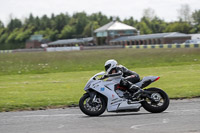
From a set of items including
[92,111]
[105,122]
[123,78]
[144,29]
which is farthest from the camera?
[144,29]

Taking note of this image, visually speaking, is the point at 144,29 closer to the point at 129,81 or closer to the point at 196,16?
the point at 196,16

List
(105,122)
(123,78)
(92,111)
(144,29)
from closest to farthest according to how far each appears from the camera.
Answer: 1. (105,122)
2. (92,111)
3. (123,78)
4. (144,29)

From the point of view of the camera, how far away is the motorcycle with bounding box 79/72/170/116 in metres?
10.9

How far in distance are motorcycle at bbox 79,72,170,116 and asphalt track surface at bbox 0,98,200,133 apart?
20 centimetres

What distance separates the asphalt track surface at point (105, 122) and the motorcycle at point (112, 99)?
0.65ft

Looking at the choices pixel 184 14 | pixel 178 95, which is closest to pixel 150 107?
pixel 178 95

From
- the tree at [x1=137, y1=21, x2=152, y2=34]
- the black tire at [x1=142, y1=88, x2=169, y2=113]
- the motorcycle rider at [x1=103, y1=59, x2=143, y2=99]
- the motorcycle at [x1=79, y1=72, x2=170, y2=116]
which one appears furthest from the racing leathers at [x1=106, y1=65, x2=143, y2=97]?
the tree at [x1=137, y1=21, x2=152, y2=34]

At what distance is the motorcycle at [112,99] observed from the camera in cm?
1091

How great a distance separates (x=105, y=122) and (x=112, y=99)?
48.5 inches

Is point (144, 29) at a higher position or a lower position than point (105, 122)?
higher

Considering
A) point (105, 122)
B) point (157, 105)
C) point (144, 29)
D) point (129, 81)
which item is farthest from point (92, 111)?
point (144, 29)

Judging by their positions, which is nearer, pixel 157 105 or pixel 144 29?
pixel 157 105

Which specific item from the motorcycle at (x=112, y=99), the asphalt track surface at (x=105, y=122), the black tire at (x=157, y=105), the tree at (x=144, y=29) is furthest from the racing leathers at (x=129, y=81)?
the tree at (x=144, y=29)

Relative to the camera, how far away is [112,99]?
1094cm
